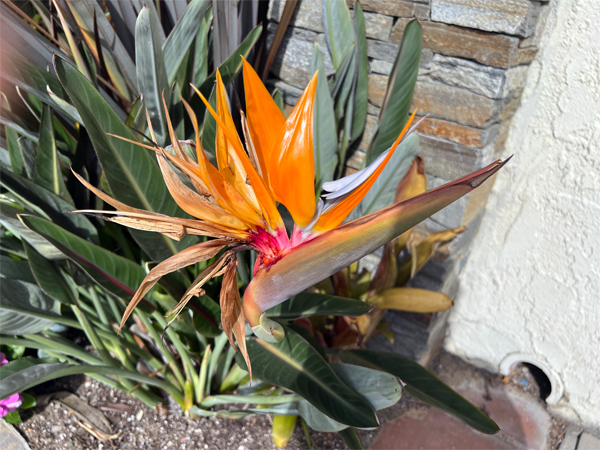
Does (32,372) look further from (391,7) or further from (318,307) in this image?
(391,7)

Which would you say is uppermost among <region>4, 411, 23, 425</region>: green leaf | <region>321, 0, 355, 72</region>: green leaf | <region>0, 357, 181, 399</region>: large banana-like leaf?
<region>321, 0, 355, 72</region>: green leaf

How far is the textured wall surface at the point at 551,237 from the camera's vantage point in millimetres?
841

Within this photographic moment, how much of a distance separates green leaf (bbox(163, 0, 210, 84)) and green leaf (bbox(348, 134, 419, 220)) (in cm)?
42

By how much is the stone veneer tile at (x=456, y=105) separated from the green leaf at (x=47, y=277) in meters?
0.78

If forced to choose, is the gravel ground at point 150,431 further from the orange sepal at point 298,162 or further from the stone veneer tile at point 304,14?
the stone veneer tile at point 304,14

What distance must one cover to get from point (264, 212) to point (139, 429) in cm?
77

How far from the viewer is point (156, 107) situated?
71 cm

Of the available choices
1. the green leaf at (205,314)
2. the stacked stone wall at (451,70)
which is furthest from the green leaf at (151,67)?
the stacked stone wall at (451,70)

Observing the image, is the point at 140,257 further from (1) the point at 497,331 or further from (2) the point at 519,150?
(1) the point at 497,331

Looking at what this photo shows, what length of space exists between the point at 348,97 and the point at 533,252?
23.5 inches

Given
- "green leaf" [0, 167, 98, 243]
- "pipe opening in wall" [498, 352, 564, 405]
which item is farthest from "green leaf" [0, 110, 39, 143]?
"pipe opening in wall" [498, 352, 564, 405]

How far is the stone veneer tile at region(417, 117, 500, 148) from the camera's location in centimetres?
86

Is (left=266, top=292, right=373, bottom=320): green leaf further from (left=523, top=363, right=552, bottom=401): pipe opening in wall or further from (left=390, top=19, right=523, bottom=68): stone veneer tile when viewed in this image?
(left=523, top=363, right=552, bottom=401): pipe opening in wall

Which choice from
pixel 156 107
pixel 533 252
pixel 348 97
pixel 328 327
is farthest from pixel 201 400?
pixel 533 252
